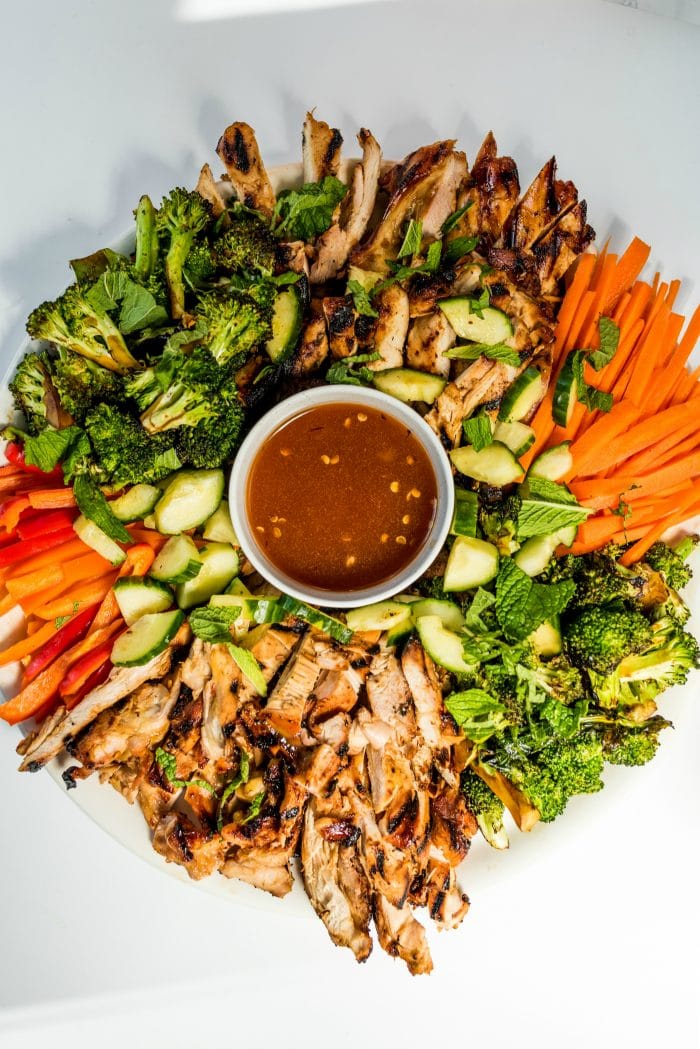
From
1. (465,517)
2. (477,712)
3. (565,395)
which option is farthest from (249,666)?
(565,395)

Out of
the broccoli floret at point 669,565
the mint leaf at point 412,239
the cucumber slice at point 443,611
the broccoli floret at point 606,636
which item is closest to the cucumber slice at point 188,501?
the cucumber slice at point 443,611

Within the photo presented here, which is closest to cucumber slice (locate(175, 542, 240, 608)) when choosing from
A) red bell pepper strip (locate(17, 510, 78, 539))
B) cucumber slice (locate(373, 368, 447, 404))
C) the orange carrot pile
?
red bell pepper strip (locate(17, 510, 78, 539))

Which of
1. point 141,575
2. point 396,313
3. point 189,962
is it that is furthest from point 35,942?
point 396,313

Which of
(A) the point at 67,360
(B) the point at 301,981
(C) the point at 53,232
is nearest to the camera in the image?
(A) the point at 67,360

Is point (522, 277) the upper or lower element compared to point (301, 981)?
upper

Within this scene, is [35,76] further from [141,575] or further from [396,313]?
[141,575]

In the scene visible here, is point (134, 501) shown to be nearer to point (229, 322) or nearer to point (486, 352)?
point (229, 322)
